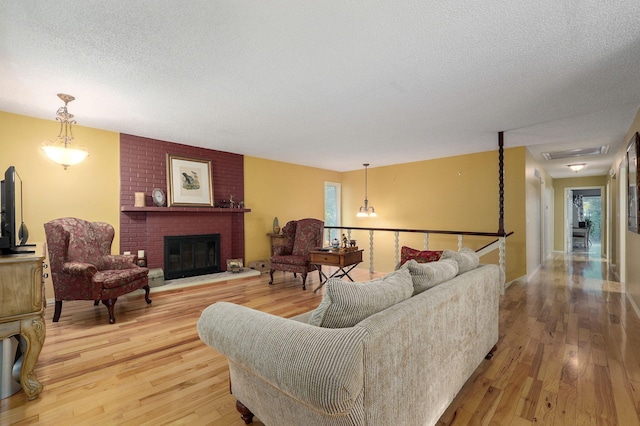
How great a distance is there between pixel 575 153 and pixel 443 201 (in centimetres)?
252

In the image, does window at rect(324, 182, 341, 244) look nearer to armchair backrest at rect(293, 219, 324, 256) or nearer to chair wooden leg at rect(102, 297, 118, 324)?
armchair backrest at rect(293, 219, 324, 256)

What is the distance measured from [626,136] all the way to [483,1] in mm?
4468

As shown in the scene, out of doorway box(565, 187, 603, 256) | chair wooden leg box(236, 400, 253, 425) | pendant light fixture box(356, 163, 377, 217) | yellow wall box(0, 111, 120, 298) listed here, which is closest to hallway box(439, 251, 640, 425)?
chair wooden leg box(236, 400, 253, 425)

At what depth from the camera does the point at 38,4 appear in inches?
67.5

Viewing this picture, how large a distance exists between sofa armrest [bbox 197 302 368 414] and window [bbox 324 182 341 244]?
658 centimetres

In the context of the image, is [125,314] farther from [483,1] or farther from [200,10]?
[483,1]

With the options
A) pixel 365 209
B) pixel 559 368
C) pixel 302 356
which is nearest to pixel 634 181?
pixel 559 368

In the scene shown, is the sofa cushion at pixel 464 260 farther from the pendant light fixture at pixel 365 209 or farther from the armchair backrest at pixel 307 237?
the pendant light fixture at pixel 365 209

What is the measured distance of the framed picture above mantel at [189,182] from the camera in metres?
4.86

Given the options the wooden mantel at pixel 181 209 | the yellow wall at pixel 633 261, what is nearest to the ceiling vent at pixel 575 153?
the yellow wall at pixel 633 261

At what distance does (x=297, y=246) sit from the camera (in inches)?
204

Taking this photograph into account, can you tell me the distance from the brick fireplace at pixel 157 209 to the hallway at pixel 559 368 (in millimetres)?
4542

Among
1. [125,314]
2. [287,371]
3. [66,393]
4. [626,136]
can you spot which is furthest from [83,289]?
[626,136]

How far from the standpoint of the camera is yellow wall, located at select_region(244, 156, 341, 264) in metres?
6.02
